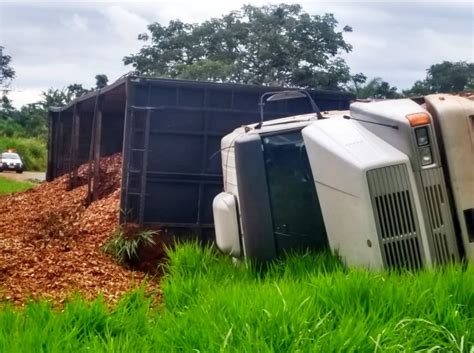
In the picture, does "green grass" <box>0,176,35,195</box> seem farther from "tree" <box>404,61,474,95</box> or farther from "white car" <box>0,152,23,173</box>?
"white car" <box>0,152,23,173</box>

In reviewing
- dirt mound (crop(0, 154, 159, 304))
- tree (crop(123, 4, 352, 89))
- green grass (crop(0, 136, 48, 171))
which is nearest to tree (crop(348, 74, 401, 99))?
tree (crop(123, 4, 352, 89))

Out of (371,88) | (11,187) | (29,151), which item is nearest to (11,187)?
(11,187)

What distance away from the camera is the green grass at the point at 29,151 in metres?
44.7

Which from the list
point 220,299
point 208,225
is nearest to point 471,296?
point 220,299

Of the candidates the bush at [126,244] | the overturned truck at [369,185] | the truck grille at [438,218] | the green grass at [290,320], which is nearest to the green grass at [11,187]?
the bush at [126,244]

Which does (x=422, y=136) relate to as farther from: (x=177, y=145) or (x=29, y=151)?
(x=29, y=151)

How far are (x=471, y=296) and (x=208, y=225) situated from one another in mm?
4582

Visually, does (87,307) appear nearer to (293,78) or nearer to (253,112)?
(253,112)

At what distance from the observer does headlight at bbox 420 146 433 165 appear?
4430mm

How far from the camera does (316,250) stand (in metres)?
4.90

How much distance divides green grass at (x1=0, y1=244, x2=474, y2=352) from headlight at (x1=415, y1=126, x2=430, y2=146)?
79 cm

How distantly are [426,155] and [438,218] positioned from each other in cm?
38

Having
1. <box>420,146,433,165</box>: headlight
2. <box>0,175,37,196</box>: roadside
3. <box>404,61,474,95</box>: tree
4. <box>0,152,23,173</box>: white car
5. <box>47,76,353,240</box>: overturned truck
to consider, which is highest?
<box>0,152,23,173</box>: white car

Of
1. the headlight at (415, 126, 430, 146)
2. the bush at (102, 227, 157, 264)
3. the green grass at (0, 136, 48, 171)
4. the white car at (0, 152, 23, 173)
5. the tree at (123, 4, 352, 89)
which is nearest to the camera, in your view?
the headlight at (415, 126, 430, 146)
